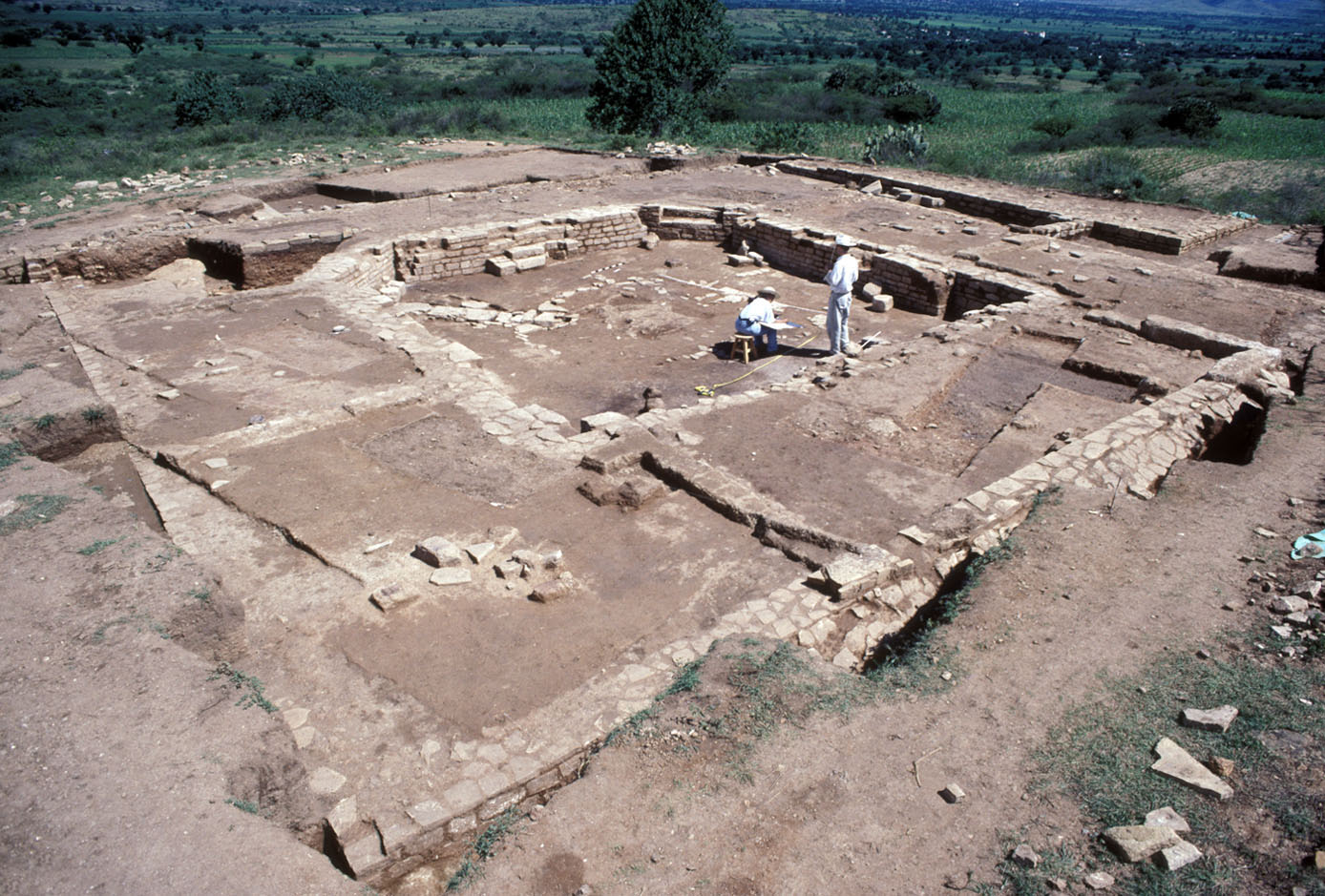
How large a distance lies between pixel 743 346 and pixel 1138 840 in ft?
26.7

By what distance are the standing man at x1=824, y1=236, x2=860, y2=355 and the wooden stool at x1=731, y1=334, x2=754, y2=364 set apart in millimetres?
1098

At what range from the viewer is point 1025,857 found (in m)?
3.43

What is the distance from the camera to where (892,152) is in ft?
75.2

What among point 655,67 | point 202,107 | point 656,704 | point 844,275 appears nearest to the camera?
point 656,704

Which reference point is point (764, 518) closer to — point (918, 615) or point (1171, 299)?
point (918, 615)

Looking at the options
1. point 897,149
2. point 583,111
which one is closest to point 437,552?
point 897,149

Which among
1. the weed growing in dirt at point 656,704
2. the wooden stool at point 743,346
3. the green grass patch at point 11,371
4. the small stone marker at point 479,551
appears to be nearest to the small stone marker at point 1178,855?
the weed growing in dirt at point 656,704

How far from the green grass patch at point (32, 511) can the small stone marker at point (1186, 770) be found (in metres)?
6.91

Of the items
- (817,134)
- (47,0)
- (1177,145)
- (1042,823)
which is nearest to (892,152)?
(817,134)

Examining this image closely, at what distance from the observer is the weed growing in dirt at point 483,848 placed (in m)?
3.62

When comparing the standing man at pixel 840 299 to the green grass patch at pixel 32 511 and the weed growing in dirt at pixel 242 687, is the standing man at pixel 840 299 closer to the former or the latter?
the weed growing in dirt at pixel 242 687

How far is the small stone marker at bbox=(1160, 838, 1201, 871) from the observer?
128 inches

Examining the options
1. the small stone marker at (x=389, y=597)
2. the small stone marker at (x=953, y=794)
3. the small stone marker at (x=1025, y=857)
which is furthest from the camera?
the small stone marker at (x=389, y=597)

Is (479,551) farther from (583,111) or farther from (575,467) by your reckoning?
(583,111)
